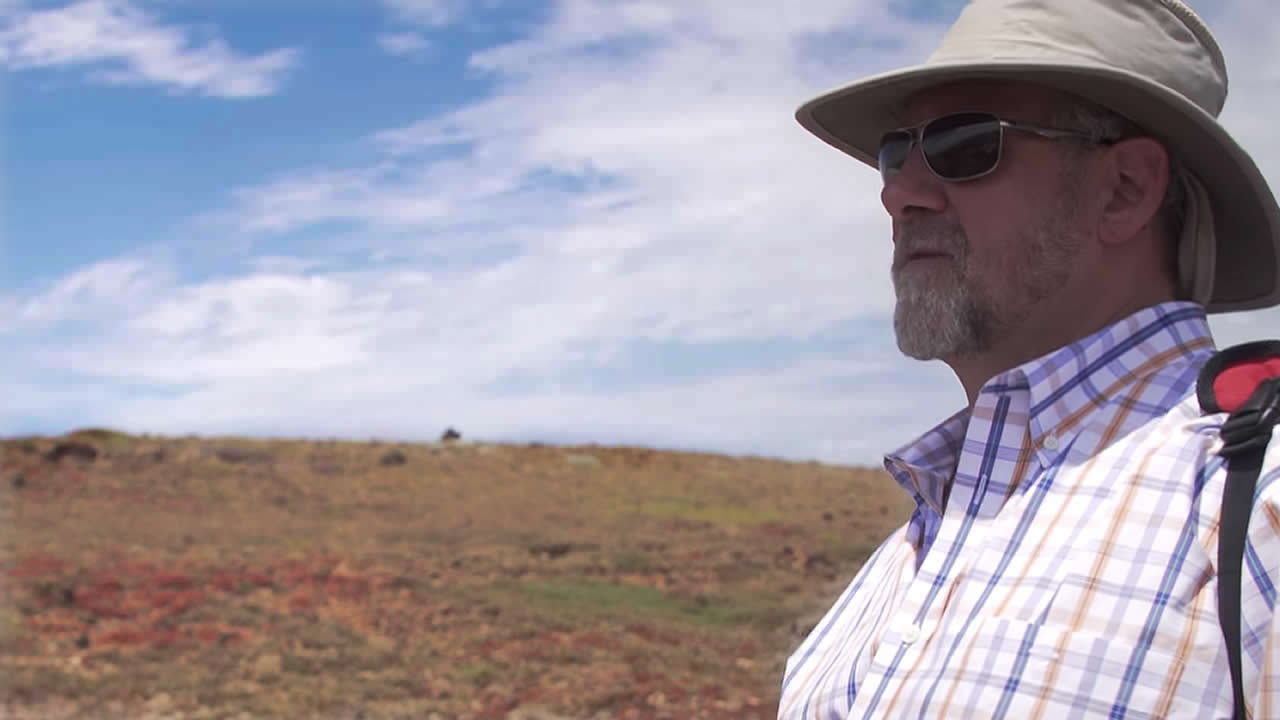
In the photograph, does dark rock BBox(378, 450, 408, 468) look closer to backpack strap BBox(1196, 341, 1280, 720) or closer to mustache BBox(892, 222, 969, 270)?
mustache BBox(892, 222, 969, 270)

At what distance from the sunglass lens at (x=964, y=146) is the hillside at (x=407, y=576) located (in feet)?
34.6

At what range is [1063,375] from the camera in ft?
6.77

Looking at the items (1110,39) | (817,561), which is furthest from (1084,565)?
(817,561)

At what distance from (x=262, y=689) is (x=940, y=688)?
1243 centimetres

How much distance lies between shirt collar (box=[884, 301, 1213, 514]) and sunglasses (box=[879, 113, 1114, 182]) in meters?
0.35

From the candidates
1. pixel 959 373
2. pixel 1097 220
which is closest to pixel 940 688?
pixel 959 373

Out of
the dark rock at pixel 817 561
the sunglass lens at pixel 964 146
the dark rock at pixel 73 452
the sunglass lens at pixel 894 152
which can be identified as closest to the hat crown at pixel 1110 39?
the sunglass lens at pixel 964 146

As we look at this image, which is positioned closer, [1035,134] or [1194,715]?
[1194,715]

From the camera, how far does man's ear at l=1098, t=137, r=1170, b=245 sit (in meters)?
2.20

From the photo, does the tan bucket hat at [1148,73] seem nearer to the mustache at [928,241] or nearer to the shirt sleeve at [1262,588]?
the mustache at [928,241]

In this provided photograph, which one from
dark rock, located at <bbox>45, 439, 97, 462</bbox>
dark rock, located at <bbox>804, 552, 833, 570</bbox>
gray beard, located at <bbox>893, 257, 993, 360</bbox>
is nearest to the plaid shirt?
gray beard, located at <bbox>893, 257, 993, 360</bbox>

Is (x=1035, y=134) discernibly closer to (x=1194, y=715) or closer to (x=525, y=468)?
(x=1194, y=715)

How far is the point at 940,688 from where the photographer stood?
6.11 feet

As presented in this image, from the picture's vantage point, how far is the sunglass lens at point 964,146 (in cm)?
222
